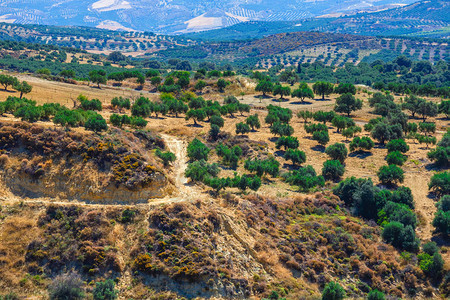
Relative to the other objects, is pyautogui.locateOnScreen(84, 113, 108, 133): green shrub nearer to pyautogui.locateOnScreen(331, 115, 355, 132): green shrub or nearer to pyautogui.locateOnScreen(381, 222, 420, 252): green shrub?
pyautogui.locateOnScreen(381, 222, 420, 252): green shrub

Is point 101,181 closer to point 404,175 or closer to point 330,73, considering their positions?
point 404,175

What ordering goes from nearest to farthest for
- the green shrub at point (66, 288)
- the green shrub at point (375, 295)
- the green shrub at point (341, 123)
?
the green shrub at point (66, 288) < the green shrub at point (375, 295) < the green shrub at point (341, 123)

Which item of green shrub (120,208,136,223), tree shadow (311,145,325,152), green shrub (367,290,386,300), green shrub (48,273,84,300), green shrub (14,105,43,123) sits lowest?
green shrub (367,290,386,300)

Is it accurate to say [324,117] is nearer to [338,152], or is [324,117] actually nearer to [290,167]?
[338,152]

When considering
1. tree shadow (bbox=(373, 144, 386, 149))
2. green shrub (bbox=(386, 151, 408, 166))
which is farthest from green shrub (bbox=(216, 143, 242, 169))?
tree shadow (bbox=(373, 144, 386, 149))

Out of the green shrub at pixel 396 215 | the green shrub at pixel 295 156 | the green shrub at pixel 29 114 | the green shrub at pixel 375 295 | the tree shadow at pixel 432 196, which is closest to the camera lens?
the green shrub at pixel 375 295

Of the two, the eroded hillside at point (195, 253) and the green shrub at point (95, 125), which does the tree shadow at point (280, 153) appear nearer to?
→ the eroded hillside at point (195, 253)

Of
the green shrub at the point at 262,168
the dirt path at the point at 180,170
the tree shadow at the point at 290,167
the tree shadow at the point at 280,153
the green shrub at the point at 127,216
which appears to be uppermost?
the green shrub at the point at 127,216

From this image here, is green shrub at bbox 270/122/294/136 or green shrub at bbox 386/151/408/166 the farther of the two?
green shrub at bbox 270/122/294/136

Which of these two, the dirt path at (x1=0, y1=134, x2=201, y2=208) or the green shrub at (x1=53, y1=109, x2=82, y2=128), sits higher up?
the green shrub at (x1=53, y1=109, x2=82, y2=128)

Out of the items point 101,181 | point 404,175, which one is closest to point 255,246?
point 101,181

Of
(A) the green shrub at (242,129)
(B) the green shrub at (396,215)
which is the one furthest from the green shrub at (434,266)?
(A) the green shrub at (242,129)
